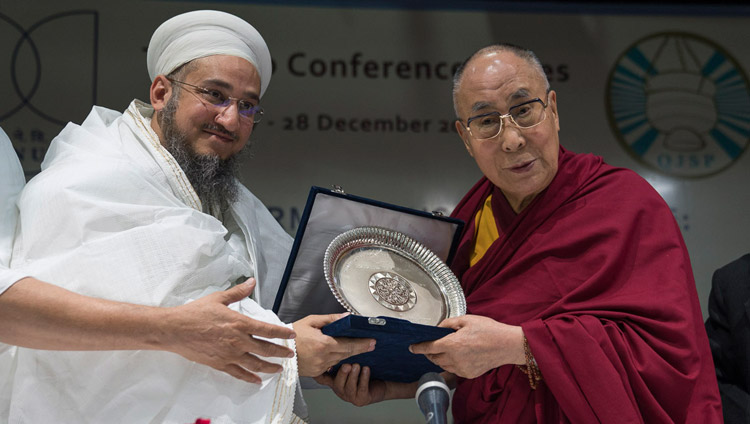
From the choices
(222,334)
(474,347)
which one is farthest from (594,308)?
(222,334)

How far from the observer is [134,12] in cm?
403

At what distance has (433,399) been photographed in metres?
1.84

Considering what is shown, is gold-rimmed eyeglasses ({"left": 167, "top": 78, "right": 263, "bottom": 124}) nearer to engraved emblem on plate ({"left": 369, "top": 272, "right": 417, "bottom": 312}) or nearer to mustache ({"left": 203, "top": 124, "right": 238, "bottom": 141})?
mustache ({"left": 203, "top": 124, "right": 238, "bottom": 141})

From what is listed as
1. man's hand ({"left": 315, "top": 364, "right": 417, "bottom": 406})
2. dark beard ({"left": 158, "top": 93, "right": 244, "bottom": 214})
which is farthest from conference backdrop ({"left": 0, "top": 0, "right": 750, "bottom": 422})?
man's hand ({"left": 315, "top": 364, "right": 417, "bottom": 406})

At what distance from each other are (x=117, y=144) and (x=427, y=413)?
1.17 metres

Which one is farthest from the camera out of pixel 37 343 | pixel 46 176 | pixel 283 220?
pixel 283 220

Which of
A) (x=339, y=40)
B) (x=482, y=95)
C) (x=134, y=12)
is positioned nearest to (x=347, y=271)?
(x=482, y=95)

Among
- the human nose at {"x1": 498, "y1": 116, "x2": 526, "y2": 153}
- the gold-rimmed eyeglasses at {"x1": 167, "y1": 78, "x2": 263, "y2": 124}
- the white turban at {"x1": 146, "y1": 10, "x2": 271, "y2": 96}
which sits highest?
the white turban at {"x1": 146, "y1": 10, "x2": 271, "y2": 96}

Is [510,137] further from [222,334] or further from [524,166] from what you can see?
[222,334]

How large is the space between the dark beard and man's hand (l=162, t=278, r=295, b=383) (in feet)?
2.01

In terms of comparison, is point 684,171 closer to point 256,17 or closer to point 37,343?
point 256,17

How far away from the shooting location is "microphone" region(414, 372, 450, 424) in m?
1.78

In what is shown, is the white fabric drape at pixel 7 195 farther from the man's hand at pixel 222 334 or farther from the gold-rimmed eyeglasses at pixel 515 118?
the gold-rimmed eyeglasses at pixel 515 118

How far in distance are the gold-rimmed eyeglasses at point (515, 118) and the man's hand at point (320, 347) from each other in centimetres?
83
